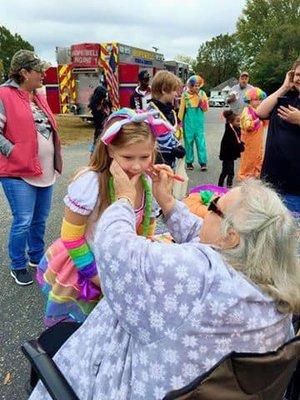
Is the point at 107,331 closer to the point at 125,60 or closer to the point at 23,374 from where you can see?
the point at 23,374

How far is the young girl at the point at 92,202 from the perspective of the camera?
1.82m

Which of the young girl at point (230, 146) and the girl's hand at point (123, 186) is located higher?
the girl's hand at point (123, 186)

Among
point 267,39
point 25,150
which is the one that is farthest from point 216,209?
point 267,39

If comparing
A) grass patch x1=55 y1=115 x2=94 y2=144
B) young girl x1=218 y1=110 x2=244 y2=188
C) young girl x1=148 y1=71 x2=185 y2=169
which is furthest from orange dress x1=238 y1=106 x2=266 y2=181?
grass patch x1=55 y1=115 x2=94 y2=144

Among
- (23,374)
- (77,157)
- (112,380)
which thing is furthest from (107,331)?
(77,157)

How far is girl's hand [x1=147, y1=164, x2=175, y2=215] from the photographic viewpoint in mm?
1898

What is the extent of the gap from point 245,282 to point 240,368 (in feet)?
0.70

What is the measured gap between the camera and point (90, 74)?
46.1 ft

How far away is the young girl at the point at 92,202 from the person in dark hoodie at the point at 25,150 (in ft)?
Result: 4.48

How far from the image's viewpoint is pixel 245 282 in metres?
1.13

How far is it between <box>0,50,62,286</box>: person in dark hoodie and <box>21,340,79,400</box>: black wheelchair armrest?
1.93 metres

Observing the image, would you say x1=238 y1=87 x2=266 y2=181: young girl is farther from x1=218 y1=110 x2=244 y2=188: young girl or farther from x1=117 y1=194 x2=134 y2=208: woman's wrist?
x1=117 y1=194 x2=134 y2=208: woman's wrist

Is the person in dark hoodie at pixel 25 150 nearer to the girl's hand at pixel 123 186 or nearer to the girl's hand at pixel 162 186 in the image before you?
the girl's hand at pixel 162 186

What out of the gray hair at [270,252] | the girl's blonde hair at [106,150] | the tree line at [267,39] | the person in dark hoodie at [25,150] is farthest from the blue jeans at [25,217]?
the tree line at [267,39]
